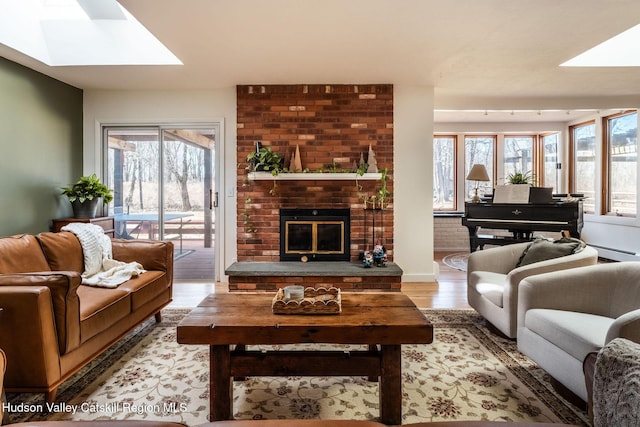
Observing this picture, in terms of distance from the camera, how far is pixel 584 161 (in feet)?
21.4

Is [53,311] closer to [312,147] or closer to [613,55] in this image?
[312,147]

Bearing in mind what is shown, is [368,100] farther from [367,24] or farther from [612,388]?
[612,388]

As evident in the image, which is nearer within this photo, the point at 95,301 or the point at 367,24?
the point at 95,301

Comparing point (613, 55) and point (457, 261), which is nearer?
point (613, 55)

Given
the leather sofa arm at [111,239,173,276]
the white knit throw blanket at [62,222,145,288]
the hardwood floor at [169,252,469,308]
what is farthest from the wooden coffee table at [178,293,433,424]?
the hardwood floor at [169,252,469,308]

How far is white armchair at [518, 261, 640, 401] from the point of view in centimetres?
180

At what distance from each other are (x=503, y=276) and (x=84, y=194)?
423cm

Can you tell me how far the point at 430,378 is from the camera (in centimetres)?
217

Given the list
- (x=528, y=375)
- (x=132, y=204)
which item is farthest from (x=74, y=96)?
(x=528, y=375)

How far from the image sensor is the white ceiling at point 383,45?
103 inches

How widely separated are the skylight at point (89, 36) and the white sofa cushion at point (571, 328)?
372 cm

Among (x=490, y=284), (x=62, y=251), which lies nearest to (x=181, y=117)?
Answer: (x=62, y=251)

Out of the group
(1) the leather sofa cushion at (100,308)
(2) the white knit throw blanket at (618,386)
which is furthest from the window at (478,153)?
(2) the white knit throw blanket at (618,386)

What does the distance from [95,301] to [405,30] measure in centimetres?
292
